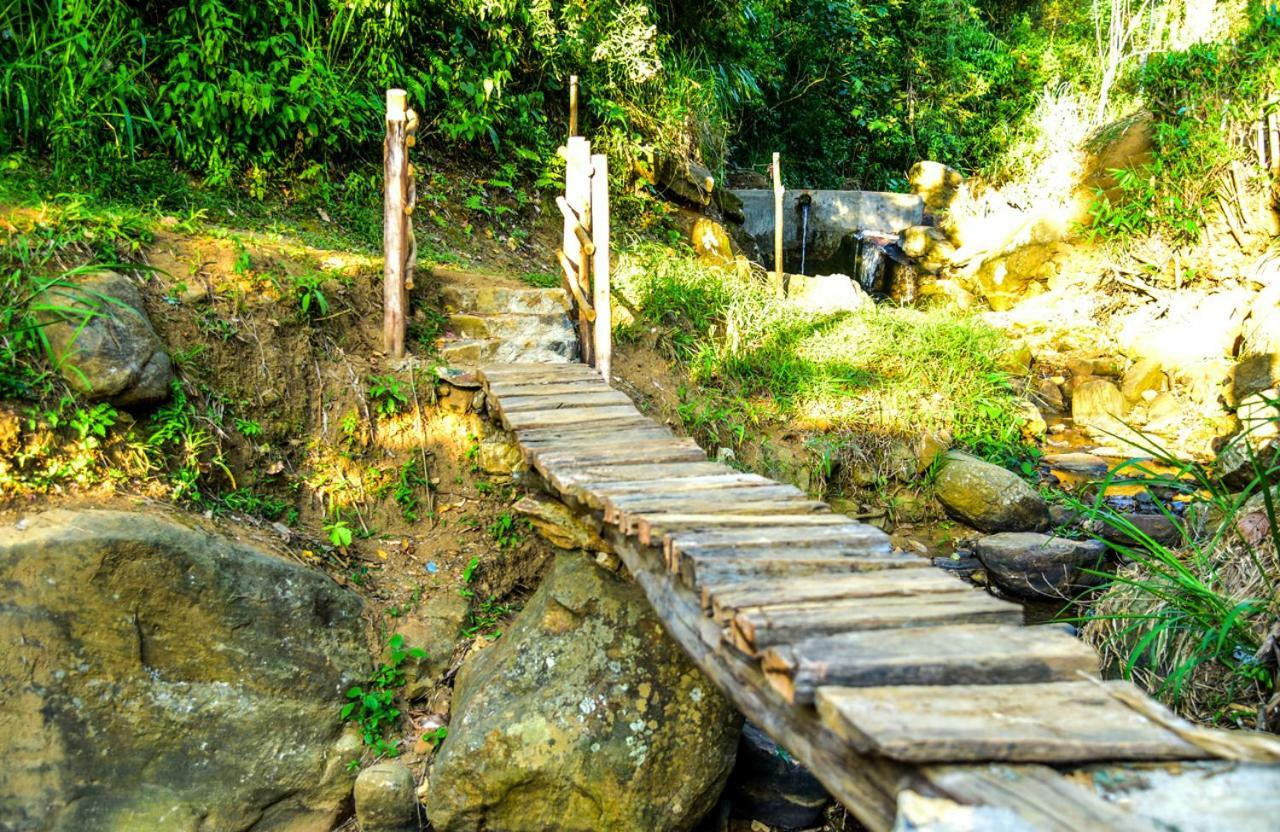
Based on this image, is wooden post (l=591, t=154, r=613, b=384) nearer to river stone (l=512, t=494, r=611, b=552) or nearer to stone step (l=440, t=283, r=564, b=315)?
stone step (l=440, t=283, r=564, b=315)

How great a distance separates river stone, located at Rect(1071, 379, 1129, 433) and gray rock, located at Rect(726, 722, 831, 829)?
5.17 m

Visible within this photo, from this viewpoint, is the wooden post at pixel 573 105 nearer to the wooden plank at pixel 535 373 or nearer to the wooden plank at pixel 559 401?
the wooden plank at pixel 535 373

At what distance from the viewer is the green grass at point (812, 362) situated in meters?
6.38

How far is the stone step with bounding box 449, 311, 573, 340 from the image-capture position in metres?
5.60

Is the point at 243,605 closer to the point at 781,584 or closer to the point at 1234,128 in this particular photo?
the point at 781,584

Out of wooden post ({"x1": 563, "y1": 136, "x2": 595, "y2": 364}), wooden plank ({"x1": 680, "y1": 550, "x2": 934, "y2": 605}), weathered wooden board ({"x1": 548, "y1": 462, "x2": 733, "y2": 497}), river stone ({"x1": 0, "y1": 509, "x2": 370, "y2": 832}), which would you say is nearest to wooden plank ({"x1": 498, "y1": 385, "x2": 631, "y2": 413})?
weathered wooden board ({"x1": 548, "y1": 462, "x2": 733, "y2": 497})

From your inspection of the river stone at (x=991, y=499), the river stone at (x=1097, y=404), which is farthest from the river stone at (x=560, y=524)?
the river stone at (x=1097, y=404)

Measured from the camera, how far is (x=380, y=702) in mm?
3941

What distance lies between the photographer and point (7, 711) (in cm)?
324

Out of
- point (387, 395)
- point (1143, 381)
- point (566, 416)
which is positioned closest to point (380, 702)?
point (566, 416)

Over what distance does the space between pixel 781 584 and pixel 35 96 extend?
5242 mm

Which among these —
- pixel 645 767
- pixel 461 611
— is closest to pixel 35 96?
pixel 461 611

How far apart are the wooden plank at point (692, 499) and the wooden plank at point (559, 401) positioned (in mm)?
1253

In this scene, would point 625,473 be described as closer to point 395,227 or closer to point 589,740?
point 589,740
